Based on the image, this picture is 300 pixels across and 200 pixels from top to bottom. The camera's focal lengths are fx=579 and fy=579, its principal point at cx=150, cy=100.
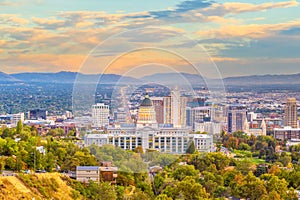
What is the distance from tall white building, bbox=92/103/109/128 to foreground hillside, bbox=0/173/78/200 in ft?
2.90

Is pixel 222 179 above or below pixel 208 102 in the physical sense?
below

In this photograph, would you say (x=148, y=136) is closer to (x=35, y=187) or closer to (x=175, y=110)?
(x=175, y=110)

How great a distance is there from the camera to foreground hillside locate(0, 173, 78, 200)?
6449 mm

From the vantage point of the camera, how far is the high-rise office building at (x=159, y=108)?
7379mm

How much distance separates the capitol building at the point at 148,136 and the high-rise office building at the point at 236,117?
8.82 metres

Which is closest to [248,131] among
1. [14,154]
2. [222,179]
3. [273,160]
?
[273,160]

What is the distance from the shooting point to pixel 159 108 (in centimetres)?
760

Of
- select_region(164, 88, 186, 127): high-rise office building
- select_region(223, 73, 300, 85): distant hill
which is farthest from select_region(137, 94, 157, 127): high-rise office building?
select_region(223, 73, 300, 85): distant hill

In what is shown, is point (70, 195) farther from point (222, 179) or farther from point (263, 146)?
point (263, 146)

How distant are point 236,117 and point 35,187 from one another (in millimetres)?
12063

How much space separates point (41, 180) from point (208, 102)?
237 centimetres

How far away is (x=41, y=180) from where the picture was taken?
717 centimetres

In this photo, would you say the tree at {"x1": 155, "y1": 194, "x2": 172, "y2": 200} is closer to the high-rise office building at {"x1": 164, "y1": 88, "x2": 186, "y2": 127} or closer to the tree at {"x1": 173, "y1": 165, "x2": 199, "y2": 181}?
the high-rise office building at {"x1": 164, "y1": 88, "x2": 186, "y2": 127}

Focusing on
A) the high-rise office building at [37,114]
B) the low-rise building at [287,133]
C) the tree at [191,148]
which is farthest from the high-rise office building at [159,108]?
the high-rise office building at [37,114]
